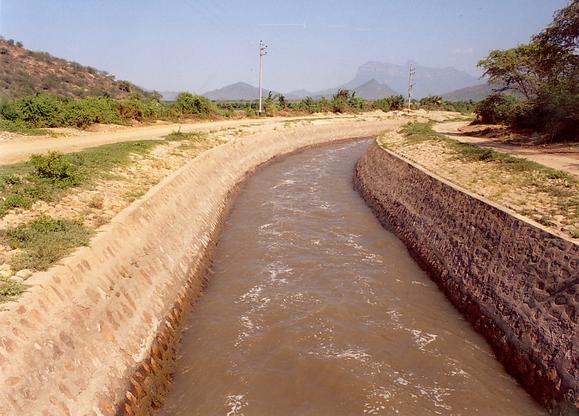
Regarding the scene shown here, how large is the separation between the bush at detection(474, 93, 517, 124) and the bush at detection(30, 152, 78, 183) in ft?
104

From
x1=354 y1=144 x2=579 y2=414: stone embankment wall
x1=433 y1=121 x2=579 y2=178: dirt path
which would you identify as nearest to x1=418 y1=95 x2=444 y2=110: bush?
x1=433 y1=121 x2=579 y2=178: dirt path

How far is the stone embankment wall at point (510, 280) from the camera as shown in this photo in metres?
7.12

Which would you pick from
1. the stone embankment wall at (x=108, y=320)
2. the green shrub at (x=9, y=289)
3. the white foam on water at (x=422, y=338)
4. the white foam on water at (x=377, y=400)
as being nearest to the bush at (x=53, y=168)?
the stone embankment wall at (x=108, y=320)

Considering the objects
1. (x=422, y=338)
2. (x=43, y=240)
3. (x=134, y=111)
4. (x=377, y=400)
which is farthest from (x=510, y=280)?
(x=134, y=111)

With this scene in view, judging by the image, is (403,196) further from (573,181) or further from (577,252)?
(577,252)

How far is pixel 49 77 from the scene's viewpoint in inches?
2359

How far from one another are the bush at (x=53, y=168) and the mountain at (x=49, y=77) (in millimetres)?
42833

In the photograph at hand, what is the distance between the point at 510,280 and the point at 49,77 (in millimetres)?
→ 69601

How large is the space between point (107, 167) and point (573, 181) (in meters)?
16.6

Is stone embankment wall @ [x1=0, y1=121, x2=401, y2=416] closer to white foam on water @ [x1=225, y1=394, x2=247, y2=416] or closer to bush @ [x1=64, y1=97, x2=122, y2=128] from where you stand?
white foam on water @ [x1=225, y1=394, x2=247, y2=416]

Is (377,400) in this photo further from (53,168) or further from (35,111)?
(35,111)

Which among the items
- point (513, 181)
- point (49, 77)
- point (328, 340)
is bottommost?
point (328, 340)

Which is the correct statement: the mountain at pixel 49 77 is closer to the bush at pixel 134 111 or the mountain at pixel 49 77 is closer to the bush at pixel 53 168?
the bush at pixel 134 111

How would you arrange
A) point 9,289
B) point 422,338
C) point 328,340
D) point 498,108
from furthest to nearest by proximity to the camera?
point 498,108
point 422,338
point 328,340
point 9,289
